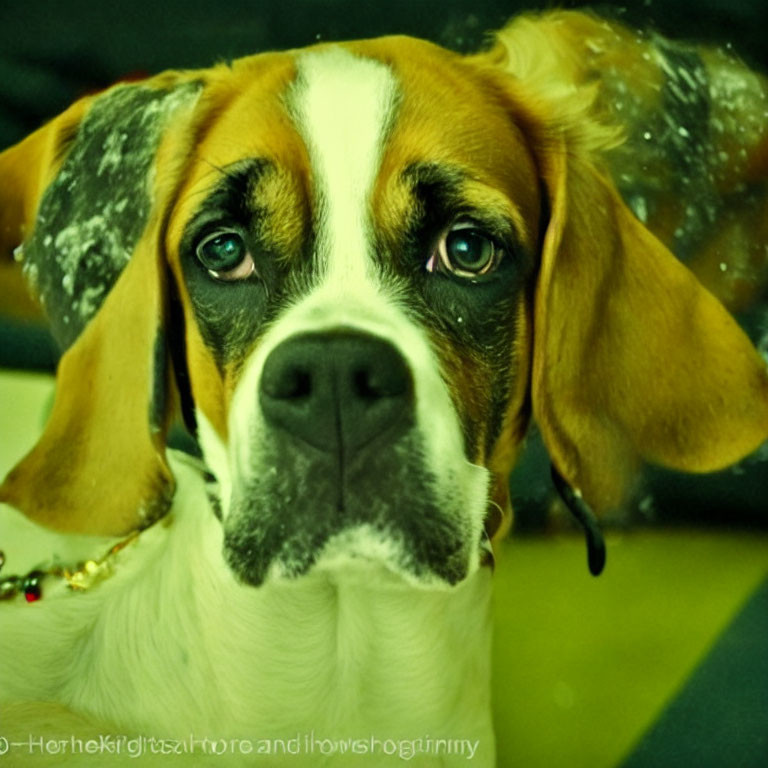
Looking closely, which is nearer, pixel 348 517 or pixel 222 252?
pixel 348 517

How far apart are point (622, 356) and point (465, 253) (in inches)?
8.6

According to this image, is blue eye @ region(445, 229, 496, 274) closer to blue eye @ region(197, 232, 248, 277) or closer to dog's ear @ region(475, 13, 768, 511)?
dog's ear @ region(475, 13, 768, 511)

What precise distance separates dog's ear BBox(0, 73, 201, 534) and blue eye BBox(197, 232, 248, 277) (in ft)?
0.22

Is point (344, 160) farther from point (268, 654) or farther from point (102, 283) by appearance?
point (268, 654)

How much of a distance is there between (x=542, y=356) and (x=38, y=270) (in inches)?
23.0

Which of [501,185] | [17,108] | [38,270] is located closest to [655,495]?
[501,185]

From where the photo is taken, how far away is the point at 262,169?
→ 3.13 feet

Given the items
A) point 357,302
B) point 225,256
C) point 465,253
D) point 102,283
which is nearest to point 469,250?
point 465,253

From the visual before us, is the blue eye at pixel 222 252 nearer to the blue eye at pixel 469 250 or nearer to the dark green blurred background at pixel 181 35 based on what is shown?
the blue eye at pixel 469 250

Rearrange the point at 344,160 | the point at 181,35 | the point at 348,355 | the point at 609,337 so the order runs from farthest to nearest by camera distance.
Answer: the point at 181,35, the point at 609,337, the point at 344,160, the point at 348,355

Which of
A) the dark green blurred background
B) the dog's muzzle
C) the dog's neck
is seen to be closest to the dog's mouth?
the dog's muzzle

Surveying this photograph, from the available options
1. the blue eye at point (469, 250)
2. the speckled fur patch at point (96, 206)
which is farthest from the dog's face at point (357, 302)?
the speckled fur patch at point (96, 206)

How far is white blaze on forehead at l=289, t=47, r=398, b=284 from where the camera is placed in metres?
0.95

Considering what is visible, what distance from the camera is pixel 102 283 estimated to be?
44.9 inches
